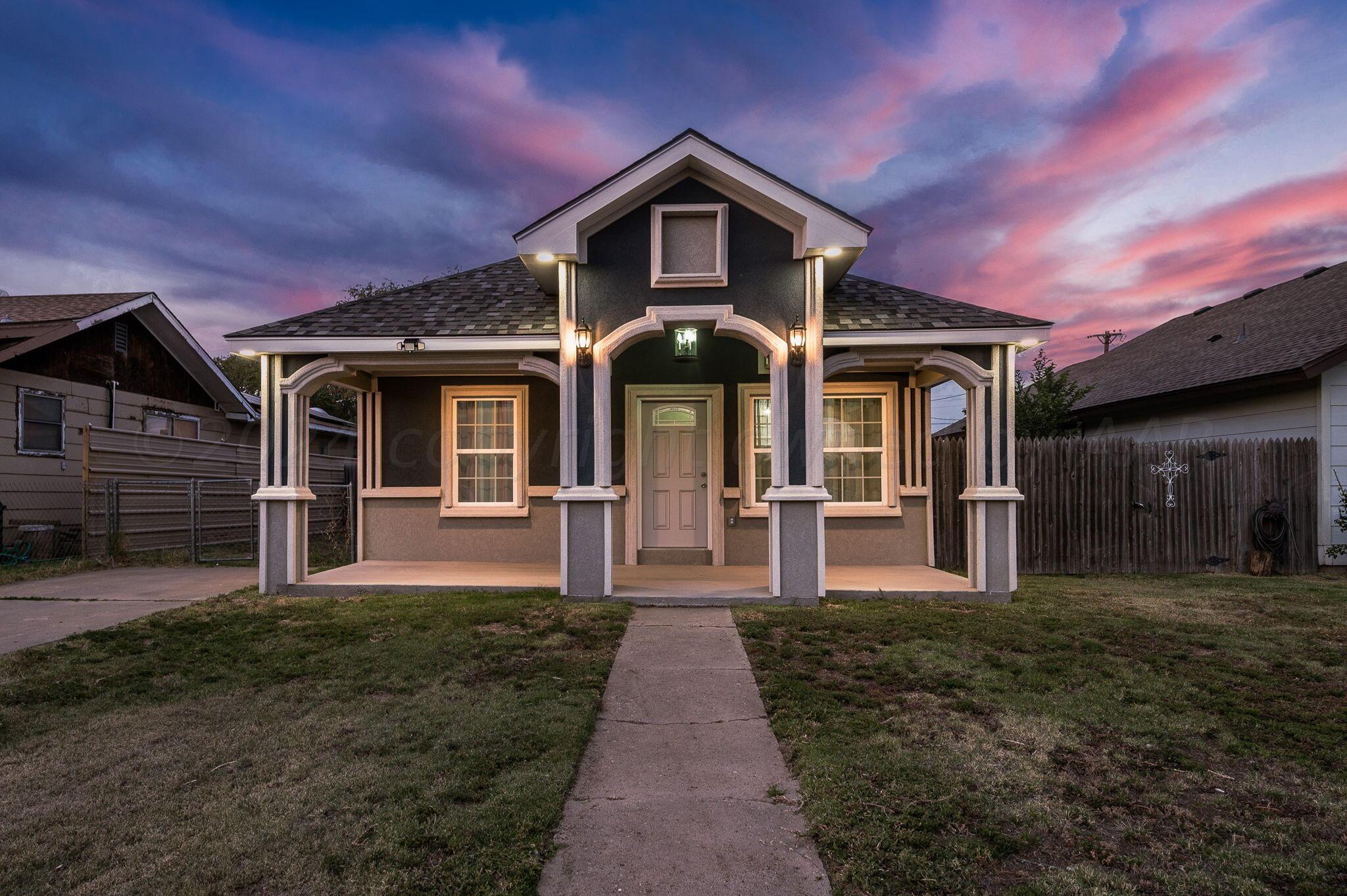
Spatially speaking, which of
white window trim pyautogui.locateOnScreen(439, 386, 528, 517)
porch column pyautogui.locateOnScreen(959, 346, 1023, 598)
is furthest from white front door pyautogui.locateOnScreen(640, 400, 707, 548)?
porch column pyautogui.locateOnScreen(959, 346, 1023, 598)

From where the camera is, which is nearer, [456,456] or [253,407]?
[456,456]

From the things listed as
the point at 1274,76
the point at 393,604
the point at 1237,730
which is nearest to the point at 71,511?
the point at 393,604

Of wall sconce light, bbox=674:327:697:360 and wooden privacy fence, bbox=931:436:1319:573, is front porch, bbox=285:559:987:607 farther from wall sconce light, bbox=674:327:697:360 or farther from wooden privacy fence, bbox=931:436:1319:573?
wall sconce light, bbox=674:327:697:360

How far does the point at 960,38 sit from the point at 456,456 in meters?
9.25

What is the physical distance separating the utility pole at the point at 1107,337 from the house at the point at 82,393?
135 ft

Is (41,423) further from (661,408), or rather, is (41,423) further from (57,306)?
(661,408)

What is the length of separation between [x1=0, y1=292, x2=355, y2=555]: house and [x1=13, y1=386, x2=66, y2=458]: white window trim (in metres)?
0.01

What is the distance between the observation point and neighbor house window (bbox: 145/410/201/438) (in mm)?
13250

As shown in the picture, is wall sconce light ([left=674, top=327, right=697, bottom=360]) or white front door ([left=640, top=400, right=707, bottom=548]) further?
white front door ([left=640, top=400, right=707, bottom=548])

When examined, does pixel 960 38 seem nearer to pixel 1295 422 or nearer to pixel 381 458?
pixel 1295 422

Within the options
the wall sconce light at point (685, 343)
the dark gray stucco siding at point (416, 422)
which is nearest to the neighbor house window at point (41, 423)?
the dark gray stucco siding at point (416, 422)

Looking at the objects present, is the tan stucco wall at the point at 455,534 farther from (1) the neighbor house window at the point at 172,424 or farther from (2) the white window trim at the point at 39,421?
(1) the neighbor house window at the point at 172,424

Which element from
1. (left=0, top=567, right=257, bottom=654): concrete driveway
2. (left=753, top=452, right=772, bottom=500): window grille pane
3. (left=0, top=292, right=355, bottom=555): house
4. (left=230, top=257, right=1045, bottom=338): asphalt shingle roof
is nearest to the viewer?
(left=0, top=567, right=257, bottom=654): concrete driveway

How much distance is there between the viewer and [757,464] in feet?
29.3
